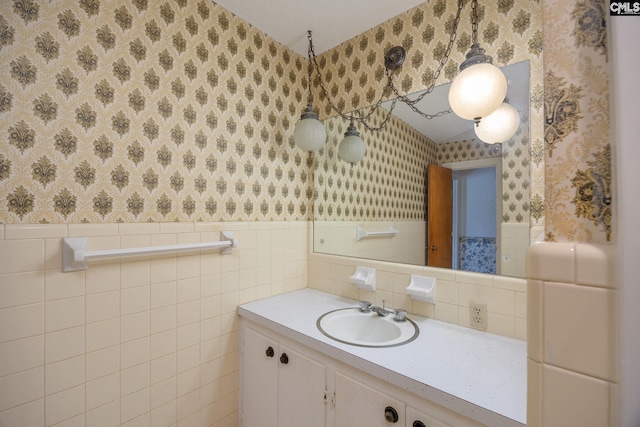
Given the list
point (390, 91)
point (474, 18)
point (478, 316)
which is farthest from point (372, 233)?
point (474, 18)

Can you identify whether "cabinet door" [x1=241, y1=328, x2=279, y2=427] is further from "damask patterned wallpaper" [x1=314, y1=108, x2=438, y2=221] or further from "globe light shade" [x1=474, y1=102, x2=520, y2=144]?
A: "globe light shade" [x1=474, y1=102, x2=520, y2=144]

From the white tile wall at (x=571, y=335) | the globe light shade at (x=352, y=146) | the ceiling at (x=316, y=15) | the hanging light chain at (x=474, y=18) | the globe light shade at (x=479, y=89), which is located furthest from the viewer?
the globe light shade at (x=352, y=146)

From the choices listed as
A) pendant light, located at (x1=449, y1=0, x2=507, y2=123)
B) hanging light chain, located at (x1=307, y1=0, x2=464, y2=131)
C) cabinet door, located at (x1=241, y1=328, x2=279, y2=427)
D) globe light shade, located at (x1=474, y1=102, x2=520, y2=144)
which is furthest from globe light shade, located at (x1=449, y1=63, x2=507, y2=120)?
cabinet door, located at (x1=241, y1=328, x2=279, y2=427)

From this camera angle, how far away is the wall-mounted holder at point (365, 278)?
159 centimetres

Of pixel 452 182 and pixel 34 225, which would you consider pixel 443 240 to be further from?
pixel 34 225

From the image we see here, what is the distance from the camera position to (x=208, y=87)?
149 cm

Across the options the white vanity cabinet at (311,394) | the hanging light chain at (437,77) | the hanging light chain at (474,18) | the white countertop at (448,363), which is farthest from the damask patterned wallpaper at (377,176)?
the white vanity cabinet at (311,394)

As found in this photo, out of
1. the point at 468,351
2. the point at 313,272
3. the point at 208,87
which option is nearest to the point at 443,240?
the point at 468,351

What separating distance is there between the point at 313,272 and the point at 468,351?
1085 millimetres

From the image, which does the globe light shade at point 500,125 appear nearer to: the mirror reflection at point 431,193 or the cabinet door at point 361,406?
the mirror reflection at point 431,193

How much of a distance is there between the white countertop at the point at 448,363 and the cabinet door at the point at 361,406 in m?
0.08

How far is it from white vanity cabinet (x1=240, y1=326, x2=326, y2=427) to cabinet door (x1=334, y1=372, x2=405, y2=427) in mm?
88

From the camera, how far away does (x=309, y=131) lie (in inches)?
68.5

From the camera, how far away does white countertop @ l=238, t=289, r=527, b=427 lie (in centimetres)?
79
